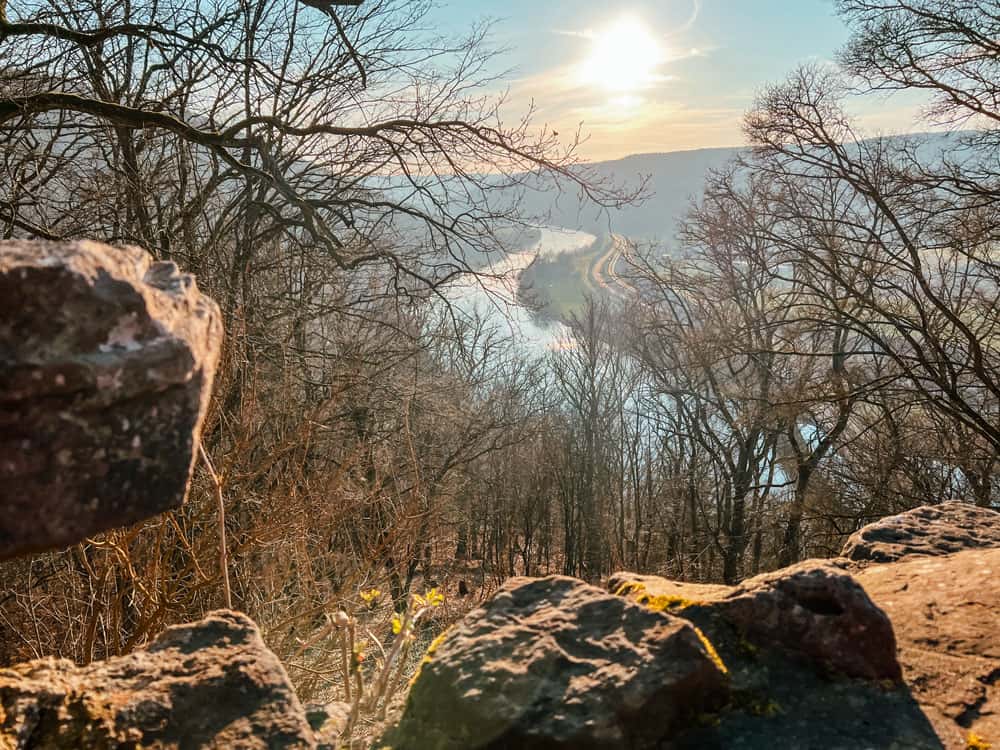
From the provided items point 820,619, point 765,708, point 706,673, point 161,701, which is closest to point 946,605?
point 820,619

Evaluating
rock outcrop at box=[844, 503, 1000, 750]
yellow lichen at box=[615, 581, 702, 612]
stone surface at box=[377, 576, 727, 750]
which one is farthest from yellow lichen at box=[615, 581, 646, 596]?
rock outcrop at box=[844, 503, 1000, 750]

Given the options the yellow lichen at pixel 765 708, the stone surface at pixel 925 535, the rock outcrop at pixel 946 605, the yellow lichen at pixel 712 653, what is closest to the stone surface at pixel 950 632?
the rock outcrop at pixel 946 605

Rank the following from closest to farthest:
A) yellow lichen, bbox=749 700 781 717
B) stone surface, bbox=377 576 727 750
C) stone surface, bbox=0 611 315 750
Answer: stone surface, bbox=0 611 315 750
stone surface, bbox=377 576 727 750
yellow lichen, bbox=749 700 781 717

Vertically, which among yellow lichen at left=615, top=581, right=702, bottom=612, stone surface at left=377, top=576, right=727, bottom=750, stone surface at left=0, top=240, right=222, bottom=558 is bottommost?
stone surface at left=377, top=576, right=727, bottom=750

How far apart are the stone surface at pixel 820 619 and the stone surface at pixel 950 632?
0.58ft

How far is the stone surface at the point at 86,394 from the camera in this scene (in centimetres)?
147

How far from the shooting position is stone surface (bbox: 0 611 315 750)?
187cm

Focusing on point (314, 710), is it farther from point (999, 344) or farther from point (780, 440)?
point (780, 440)

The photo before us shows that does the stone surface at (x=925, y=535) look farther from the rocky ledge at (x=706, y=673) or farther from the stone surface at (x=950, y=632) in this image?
the rocky ledge at (x=706, y=673)

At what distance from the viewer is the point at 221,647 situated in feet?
7.38

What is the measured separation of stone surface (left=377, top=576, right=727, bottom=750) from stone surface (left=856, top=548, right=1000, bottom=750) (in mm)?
686

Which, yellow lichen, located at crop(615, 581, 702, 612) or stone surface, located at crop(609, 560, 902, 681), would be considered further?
yellow lichen, located at crop(615, 581, 702, 612)

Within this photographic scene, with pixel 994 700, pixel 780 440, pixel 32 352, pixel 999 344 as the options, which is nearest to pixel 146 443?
pixel 32 352

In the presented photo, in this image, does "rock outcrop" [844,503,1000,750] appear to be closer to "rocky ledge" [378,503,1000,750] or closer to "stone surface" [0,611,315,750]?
"rocky ledge" [378,503,1000,750]
